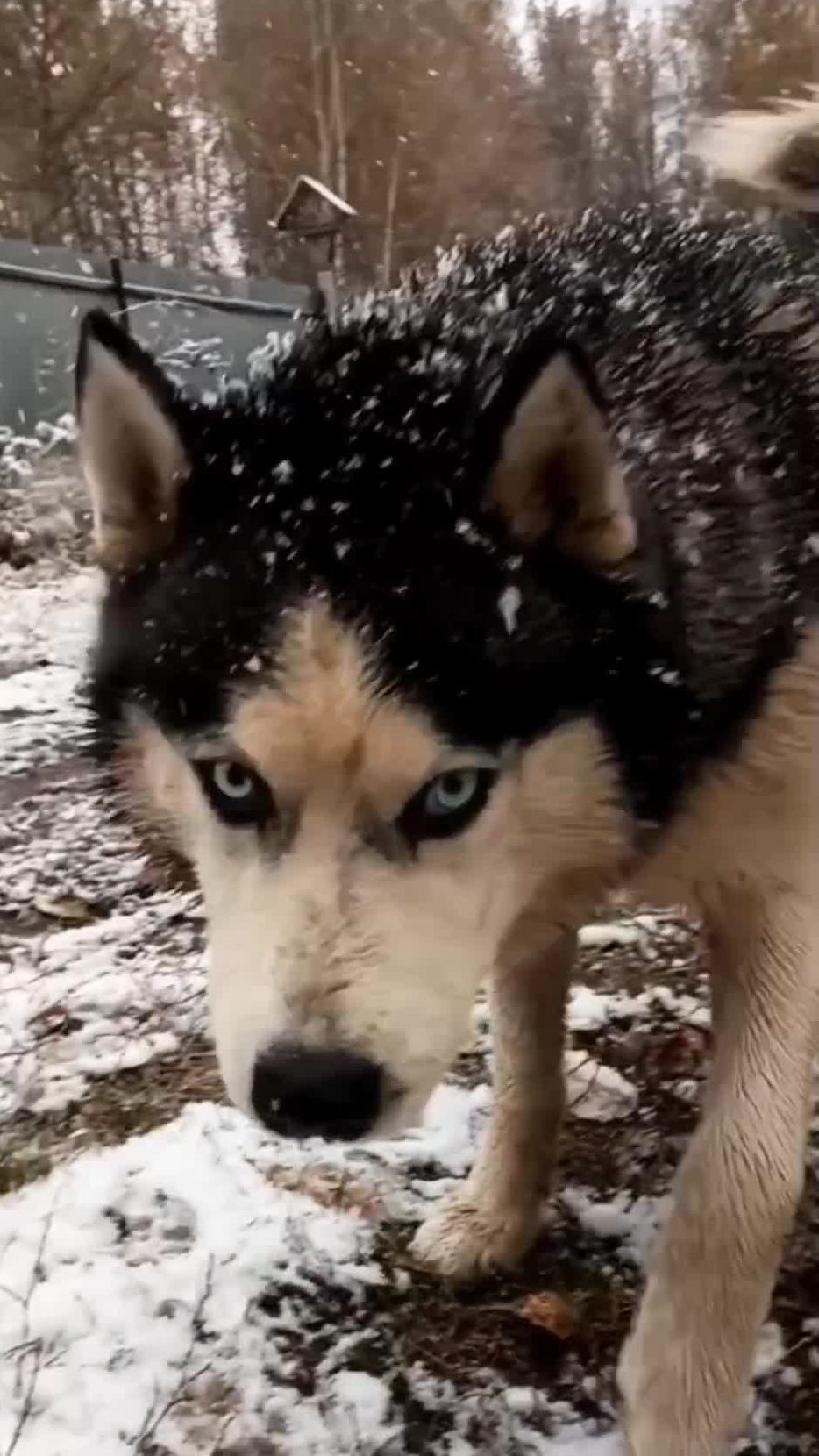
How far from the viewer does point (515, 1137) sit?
8.12 feet

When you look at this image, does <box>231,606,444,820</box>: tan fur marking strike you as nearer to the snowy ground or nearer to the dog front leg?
the dog front leg

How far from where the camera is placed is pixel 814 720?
1.97m

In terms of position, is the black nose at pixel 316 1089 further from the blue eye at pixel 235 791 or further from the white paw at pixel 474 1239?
the white paw at pixel 474 1239

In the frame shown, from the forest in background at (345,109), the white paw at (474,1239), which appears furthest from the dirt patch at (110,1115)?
the forest in background at (345,109)

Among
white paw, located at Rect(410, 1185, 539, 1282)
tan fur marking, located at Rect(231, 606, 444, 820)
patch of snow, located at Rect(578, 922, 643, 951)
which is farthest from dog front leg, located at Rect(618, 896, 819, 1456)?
patch of snow, located at Rect(578, 922, 643, 951)

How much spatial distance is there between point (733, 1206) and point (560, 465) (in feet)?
3.58

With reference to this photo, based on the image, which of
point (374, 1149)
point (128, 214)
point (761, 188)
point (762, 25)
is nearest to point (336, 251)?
point (128, 214)

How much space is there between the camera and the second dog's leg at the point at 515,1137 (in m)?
2.40

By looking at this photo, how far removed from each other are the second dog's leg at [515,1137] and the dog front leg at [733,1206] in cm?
45

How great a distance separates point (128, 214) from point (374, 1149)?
1402cm

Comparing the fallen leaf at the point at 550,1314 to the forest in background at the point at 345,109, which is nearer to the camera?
the fallen leaf at the point at 550,1314

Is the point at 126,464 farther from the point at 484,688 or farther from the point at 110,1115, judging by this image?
the point at 110,1115

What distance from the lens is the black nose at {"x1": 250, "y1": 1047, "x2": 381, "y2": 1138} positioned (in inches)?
56.9

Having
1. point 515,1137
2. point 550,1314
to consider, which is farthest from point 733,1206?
point 515,1137
